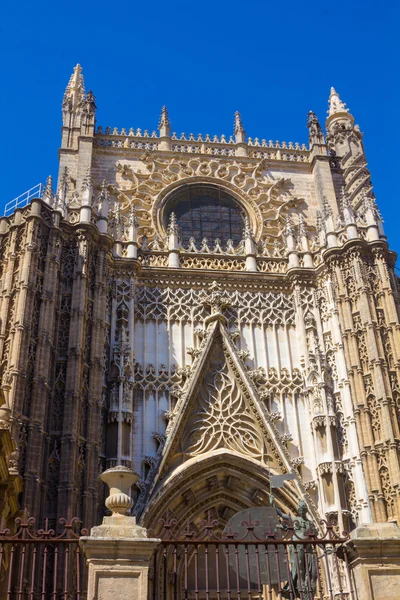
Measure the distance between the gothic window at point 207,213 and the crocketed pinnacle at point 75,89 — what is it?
5.07 m

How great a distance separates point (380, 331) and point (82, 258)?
26.9 feet

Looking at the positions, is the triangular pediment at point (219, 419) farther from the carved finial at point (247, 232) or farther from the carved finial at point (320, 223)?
the carved finial at point (320, 223)

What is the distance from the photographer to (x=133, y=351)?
19.3m

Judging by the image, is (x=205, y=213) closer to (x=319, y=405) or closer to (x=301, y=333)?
(x=301, y=333)

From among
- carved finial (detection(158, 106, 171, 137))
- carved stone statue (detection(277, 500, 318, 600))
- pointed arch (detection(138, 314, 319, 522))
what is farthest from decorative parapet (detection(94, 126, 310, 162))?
carved stone statue (detection(277, 500, 318, 600))

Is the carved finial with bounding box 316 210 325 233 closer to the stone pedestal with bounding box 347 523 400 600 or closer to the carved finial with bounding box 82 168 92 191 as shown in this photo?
the carved finial with bounding box 82 168 92 191

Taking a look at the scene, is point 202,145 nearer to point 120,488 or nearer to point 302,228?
point 302,228

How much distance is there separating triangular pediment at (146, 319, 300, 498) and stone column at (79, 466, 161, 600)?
31.1 ft

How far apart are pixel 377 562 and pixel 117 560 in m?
2.90

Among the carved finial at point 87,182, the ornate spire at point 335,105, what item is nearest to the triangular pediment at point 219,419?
the carved finial at point 87,182

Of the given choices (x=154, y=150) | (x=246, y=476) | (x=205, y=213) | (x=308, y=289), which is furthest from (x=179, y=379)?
(x=154, y=150)

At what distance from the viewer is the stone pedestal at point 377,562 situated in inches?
308

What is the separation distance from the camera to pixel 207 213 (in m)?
23.6

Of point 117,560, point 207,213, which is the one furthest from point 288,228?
point 117,560
